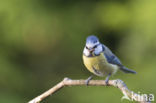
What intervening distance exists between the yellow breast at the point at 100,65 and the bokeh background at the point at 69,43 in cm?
150

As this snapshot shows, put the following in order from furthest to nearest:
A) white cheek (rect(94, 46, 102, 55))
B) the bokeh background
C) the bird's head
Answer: the bokeh background < white cheek (rect(94, 46, 102, 55)) < the bird's head

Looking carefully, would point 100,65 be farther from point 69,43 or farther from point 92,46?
point 69,43

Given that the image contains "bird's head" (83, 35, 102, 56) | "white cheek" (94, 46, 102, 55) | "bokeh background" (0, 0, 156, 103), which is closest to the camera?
"bird's head" (83, 35, 102, 56)

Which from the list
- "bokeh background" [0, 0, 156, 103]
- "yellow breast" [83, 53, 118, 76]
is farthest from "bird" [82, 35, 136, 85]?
"bokeh background" [0, 0, 156, 103]

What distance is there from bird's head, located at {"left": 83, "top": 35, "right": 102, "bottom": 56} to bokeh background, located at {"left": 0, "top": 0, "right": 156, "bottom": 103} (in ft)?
5.33

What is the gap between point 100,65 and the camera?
46.4 inches

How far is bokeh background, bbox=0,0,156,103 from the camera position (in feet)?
9.08

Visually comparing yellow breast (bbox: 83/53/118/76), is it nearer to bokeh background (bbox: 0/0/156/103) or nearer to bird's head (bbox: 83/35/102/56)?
bird's head (bbox: 83/35/102/56)

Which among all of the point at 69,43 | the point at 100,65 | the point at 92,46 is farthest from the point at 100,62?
the point at 69,43

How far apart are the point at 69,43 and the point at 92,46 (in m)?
2.21

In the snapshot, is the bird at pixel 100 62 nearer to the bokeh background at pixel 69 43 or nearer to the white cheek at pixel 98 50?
the white cheek at pixel 98 50

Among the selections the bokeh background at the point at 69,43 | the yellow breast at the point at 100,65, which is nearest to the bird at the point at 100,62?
the yellow breast at the point at 100,65

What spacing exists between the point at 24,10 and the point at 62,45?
1.68 ft

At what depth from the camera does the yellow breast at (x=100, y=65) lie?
1.10 metres
